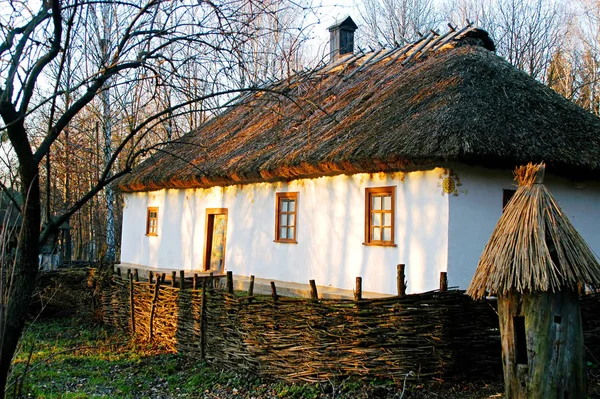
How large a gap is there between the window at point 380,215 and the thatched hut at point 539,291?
171 inches

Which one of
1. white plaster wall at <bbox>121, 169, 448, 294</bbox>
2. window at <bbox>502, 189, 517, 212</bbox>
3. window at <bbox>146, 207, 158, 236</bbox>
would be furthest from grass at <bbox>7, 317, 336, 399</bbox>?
window at <bbox>146, 207, 158, 236</bbox>

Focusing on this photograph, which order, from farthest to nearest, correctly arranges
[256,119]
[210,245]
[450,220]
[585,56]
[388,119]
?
[585,56]
[256,119]
[210,245]
[388,119]
[450,220]

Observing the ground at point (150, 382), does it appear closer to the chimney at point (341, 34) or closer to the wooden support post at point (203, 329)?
the wooden support post at point (203, 329)

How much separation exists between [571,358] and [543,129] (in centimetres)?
533

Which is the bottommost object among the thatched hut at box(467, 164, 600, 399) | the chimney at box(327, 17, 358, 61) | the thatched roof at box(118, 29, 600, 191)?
the thatched hut at box(467, 164, 600, 399)

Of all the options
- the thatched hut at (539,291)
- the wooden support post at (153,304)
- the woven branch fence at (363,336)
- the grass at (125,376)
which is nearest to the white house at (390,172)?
the woven branch fence at (363,336)

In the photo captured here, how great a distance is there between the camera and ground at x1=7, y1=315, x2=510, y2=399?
262 inches

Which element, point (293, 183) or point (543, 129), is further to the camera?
point (293, 183)

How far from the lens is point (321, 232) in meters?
10.5

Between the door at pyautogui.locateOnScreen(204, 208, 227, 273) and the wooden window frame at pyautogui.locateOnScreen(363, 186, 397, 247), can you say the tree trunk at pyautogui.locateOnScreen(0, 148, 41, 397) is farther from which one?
the door at pyautogui.locateOnScreen(204, 208, 227, 273)

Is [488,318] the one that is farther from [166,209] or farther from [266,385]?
[166,209]

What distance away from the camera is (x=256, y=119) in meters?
14.7

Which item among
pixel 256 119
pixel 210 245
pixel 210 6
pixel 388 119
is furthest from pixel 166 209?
pixel 210 6

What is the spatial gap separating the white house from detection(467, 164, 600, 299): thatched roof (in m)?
2.37
